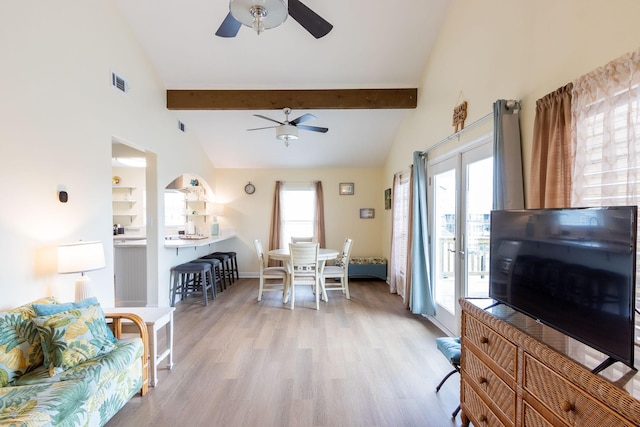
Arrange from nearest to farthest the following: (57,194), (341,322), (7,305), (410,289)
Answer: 1. (7,305)
2. (57,194)
3. (341,322)
4. (410,289)

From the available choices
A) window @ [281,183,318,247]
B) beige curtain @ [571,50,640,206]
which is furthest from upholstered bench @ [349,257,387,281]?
beige curtain @ [571,50,640,206]

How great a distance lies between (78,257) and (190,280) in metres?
2.96

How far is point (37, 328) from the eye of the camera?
1.95 metres

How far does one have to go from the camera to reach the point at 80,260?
240 centimetres

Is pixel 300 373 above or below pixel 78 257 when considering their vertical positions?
below

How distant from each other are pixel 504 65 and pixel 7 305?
163 inches

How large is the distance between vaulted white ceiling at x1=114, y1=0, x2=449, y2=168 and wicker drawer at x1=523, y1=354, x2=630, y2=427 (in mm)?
3583

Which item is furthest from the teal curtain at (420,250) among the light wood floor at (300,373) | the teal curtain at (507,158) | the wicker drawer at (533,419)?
the wicker drawer at (533,419)

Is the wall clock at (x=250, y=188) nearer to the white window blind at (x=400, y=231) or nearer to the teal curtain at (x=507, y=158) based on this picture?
the white window blind at (x=400, y=231)

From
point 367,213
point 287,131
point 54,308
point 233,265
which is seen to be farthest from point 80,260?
point 367,213

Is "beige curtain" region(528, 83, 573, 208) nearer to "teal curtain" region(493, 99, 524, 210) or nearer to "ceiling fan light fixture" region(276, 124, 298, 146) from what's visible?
"teal curtain" region(493, 99, 524, 210)

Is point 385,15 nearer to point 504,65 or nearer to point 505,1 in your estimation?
point 505,1

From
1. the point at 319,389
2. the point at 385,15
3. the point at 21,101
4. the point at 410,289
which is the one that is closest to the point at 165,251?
the point at 21,101

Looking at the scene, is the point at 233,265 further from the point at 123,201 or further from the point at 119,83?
the point at 119,83
